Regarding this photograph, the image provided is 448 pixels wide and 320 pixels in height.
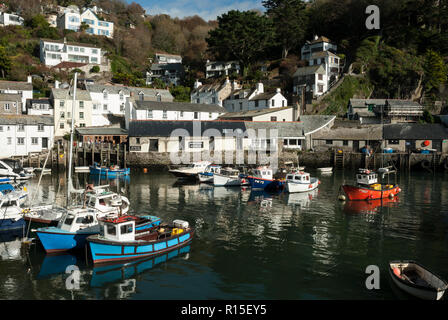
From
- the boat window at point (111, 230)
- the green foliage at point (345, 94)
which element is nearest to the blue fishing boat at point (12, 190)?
the boat window at point (111, 230)

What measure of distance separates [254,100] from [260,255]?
63674mm

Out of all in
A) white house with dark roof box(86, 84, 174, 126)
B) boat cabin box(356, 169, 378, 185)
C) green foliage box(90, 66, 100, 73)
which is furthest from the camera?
green foliage box(90, 66, 100, 73)

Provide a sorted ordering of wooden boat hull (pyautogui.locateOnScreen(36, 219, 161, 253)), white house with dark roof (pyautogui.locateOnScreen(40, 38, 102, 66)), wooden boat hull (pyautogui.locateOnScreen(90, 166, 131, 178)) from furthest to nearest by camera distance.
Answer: white house with dark roof (pyautogui.locateOnScreen(40, 38, 102, 66)) → wooden boat hull (pyautogui.locateOnScreen(90, 166, 131, 178)) → wooden boat hull (pyautogui.locateOnScreen(36, 219, 161, 253))

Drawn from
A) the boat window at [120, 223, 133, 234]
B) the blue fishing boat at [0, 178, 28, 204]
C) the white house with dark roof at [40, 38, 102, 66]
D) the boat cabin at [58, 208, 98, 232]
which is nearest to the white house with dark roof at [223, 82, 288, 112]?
the white house with dark roof at [40, 38, 102, 66]

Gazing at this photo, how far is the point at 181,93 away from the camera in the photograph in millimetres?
95625

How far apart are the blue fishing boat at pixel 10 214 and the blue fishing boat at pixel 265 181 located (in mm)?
23587

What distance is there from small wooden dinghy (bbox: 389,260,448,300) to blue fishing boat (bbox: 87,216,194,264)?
11.7 meters

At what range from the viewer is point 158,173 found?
53562 mm

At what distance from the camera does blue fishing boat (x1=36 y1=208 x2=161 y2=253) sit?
19547 mm

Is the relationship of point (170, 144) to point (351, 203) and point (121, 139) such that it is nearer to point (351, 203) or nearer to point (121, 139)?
point (121, 139)

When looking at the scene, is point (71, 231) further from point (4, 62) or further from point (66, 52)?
point (66, 52)

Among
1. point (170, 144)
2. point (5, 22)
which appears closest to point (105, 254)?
point (170, 144)

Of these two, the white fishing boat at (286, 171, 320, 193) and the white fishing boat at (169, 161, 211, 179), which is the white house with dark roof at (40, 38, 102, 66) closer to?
the white fishing boat at (169, 161, 211, 179)
